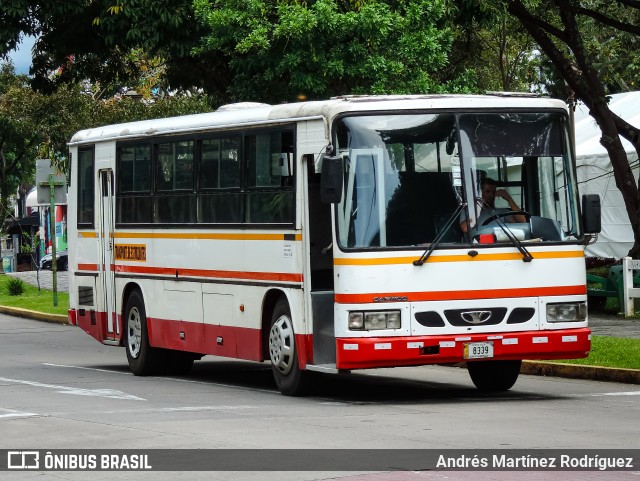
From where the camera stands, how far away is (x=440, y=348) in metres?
14.6

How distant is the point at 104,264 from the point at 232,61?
259 inches

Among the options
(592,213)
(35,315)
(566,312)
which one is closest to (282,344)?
(566,312)

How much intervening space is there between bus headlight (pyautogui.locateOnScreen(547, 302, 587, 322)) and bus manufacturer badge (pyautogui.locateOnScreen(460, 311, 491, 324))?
660 mm

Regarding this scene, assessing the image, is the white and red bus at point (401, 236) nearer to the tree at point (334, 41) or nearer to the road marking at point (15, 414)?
the road marking at point (15, 414)

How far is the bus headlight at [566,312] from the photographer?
15.1 metres

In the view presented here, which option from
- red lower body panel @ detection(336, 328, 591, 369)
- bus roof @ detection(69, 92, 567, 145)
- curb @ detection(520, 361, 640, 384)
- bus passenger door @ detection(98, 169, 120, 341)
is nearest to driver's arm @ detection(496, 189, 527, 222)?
bus roof @ detection(69, 92, 567, 145)

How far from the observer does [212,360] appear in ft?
73.9

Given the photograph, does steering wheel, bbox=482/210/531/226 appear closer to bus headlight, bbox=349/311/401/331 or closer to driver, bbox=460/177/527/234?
driver, bbox=460/177/527/234

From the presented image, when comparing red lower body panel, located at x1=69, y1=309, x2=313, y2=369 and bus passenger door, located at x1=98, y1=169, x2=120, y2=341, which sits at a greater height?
bus passenger door, located at x1=98, y1=169, x2=120, y2=341

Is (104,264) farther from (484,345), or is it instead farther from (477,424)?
(477,424)

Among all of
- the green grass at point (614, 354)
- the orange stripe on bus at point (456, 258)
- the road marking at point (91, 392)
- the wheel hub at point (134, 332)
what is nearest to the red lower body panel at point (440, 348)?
the orange stripe on bus at point (456, 258)

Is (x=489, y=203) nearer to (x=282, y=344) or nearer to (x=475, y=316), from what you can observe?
(x=475, y=316)

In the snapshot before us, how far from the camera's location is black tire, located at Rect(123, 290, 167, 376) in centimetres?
1939

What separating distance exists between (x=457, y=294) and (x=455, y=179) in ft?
3.63
